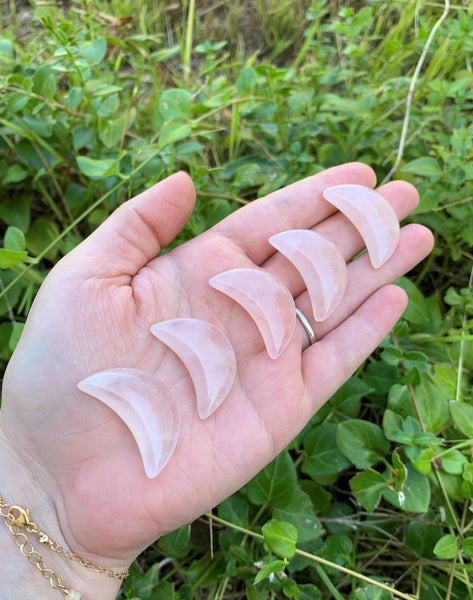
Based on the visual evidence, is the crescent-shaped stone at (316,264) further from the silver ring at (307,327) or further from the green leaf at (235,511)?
the green leaf at (235,511)

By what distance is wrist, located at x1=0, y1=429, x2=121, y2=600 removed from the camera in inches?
42.1

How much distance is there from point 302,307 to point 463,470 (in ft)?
1.77

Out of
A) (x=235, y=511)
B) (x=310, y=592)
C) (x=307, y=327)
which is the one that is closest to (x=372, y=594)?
(x=310, y=592)

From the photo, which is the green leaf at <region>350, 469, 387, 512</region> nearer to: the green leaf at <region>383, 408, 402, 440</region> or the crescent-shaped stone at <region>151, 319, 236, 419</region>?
the green leaf at <region>383, 408, 402, 440</region>

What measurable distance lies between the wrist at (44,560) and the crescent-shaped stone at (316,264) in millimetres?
767

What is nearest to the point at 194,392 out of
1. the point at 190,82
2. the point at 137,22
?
the point at 190,82

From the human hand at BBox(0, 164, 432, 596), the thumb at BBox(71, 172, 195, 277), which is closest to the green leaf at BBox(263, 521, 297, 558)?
the human hand at BBox(0, 164, 432, 596)

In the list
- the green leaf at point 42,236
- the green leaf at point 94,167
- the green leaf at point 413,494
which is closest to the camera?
the green leaf at point 413,494

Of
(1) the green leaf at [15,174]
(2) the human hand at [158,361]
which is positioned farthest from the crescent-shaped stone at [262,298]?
(1) the green leaf at [15,174]

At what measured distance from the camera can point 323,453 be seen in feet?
4.26

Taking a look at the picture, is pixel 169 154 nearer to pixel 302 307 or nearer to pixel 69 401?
pixel 302 307

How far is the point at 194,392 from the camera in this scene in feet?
3.84

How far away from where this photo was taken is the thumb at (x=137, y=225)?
3.83ft

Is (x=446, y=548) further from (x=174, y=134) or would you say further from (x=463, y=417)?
(x=174, y=134)
